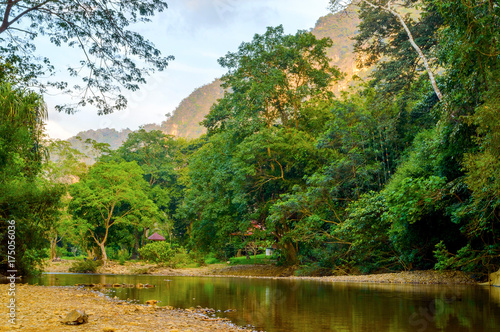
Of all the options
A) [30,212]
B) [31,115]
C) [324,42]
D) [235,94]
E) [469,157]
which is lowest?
[30,212]

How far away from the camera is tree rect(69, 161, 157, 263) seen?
101 ft

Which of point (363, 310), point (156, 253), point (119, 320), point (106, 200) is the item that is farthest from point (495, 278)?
point (106, 200)

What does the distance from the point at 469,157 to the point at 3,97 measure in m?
13.1

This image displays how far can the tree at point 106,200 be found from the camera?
3064cm

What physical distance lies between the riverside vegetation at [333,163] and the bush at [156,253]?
3.7 inches

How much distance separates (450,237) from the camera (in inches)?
563

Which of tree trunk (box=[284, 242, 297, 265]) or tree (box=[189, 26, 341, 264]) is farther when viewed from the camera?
tree trunk (box=[284, 242, 297, 265])

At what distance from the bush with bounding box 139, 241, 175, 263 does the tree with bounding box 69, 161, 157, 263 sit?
4.14 meters

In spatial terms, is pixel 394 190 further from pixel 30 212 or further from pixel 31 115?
pixel 31 115

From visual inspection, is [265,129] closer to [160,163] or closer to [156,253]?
[156,253]

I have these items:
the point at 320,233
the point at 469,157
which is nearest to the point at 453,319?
the point at 469,157

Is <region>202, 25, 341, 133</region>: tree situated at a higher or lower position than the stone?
higher

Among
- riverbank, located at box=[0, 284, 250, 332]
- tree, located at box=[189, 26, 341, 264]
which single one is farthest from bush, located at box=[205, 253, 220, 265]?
riverbank, located at box=[0, 284, 250, 332]

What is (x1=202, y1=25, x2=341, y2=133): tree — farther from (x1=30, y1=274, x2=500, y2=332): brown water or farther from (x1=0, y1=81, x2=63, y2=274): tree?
(x1=30, y1=274, x2=500, y2=332): brown water
